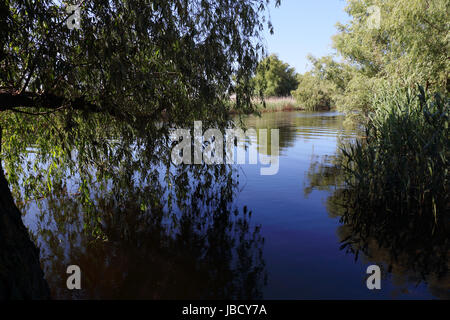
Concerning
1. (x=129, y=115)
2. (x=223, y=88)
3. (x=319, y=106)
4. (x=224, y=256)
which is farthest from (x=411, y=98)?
(x=319, y=106)

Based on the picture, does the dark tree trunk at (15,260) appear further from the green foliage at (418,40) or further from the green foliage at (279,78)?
the green foliage at (279,78)

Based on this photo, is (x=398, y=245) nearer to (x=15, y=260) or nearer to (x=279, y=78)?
(x=15, y=260)

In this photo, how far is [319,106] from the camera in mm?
45719

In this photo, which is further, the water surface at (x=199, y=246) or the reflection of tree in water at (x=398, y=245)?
the reflection of tree in water at (x=398, y=245)

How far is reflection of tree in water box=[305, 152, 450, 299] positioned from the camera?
14.1ft

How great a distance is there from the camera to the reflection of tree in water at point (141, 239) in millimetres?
4242

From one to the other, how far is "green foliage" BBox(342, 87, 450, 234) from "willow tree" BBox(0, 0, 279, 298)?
3118 millimetres

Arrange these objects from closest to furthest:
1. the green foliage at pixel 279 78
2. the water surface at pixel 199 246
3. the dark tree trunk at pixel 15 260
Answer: the dark tree trunk at pixel 15 260 < the water surface at pixel 199 246 < the green foliage at pixel 279 78

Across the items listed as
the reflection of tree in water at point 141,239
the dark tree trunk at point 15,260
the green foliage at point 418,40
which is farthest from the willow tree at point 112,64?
the green foliage at point 418,40

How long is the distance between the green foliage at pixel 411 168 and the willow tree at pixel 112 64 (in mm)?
3118
